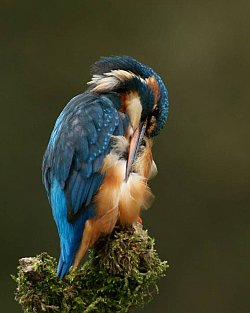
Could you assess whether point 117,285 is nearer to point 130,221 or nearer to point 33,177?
point 130,221

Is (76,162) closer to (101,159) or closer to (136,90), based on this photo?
(101,159)

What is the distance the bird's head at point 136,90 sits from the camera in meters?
3.14

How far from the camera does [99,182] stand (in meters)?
2.95

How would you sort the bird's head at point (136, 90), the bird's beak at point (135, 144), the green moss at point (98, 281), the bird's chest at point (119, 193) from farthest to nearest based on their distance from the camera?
the bird's head at point (136, 90) < the bird's beak at point (135, 144) < the bird's chest at point (119, 193) < the green moss at point (98, 281)

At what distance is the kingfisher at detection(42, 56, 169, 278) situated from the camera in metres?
2.88

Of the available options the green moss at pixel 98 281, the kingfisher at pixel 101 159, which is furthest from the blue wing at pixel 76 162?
the green moss at pixel 98 281

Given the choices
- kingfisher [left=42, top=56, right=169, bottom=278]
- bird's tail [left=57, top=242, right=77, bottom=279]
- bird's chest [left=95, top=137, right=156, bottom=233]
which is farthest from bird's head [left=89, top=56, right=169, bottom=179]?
bird's tail [left=57, top=242, right=77, bottom=279]

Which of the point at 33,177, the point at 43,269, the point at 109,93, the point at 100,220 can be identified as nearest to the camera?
the point at 43,269

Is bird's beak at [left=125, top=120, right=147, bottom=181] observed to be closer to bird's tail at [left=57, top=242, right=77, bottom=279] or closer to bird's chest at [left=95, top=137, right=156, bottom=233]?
bird's chest at [left=95, top=137, right=156, bottom=233]

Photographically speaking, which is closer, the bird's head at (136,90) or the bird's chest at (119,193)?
the bird's chest at (119,193)

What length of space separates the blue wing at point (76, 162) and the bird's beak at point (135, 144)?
0.06 metres

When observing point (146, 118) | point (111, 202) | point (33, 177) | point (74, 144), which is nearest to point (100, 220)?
point (111, 202)

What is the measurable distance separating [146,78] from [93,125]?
328 mm

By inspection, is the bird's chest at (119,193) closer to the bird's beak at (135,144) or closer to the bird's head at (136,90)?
the bird's beak at (135,144)
